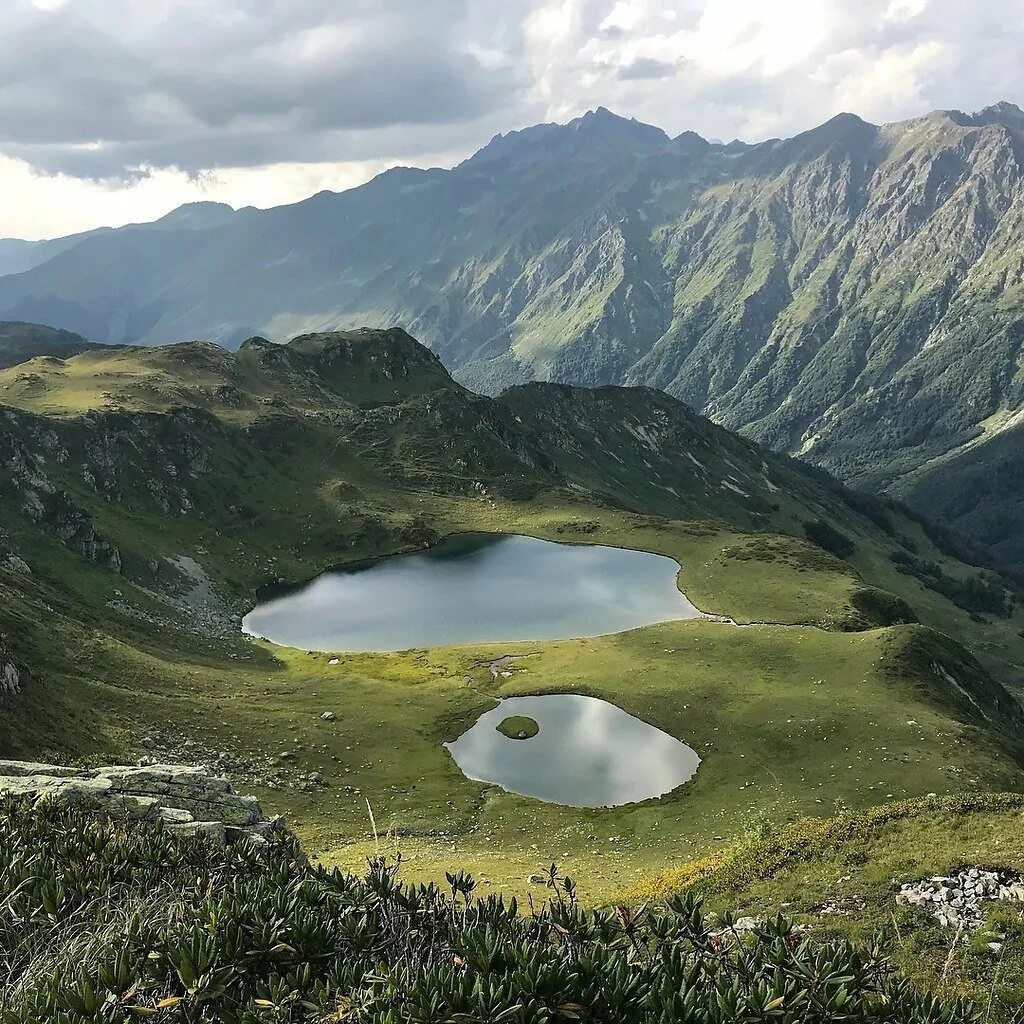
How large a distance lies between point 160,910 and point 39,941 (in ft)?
5.69

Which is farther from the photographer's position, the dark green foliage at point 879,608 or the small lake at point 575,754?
the dark green foliage at point 879,608

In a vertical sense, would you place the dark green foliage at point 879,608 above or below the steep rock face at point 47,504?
below

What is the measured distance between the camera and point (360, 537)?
5541 inches

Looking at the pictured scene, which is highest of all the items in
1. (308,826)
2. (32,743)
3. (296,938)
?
(296,938)

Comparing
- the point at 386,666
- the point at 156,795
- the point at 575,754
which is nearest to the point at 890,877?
the point at 156,795

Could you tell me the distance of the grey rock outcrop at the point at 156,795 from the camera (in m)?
22.2

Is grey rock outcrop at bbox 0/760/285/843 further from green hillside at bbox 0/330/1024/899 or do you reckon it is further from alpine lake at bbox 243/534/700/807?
alpine lake at bbox 243/534/700/807

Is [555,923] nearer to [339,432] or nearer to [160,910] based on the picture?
[160,910]

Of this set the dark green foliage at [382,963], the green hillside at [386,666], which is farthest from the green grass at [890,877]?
the green hillside at [386,666]

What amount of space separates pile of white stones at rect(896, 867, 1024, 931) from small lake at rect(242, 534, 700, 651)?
222 ft

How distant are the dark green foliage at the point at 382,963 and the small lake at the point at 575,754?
4185cm

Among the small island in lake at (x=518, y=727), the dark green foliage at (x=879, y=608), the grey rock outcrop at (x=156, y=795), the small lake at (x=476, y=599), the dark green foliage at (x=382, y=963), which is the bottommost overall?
the dark green foliage at (x=879, y=608)

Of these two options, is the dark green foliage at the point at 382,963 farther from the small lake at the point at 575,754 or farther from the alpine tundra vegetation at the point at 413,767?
the small lake at the point at 575,754

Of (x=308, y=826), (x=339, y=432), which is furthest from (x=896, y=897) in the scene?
(x=339, y=432)
